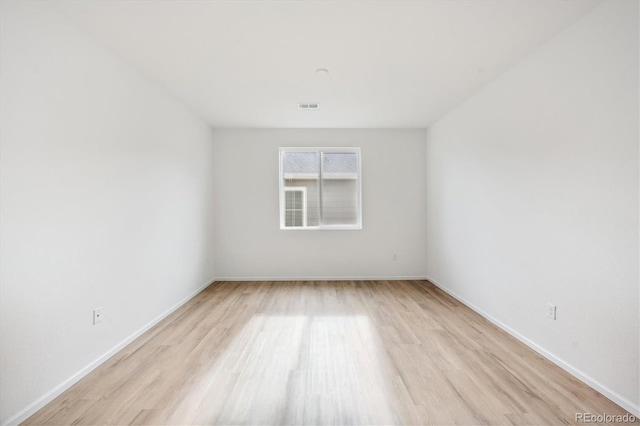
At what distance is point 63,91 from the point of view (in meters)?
1.97

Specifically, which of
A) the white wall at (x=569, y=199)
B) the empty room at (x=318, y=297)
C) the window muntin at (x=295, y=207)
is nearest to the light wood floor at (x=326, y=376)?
the empty room at (x=318, y=297)

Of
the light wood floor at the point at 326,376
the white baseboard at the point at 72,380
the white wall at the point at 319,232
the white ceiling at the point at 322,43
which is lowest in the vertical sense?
the light wood floor at the point at 326,376

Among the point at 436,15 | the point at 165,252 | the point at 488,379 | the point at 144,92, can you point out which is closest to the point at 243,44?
the point at 144,92

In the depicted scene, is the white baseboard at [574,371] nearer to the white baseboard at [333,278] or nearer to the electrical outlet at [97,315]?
the white baseboard at [333,278]

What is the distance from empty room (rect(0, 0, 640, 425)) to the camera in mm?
1725

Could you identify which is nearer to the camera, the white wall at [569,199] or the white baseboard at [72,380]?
the white baseboard at [72,380]

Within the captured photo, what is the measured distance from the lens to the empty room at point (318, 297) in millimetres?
1725

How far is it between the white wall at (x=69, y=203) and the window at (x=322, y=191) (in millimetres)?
2196

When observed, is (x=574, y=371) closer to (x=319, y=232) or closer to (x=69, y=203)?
(x=319, y=232)

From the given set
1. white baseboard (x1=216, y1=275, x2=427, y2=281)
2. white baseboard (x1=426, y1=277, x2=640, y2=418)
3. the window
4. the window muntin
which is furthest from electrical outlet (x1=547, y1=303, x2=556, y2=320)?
the window muntin

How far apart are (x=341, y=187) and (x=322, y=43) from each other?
9.42 feet

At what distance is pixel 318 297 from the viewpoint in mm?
3941

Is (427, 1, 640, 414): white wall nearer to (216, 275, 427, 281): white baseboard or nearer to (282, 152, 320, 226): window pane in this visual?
(216, 275, 427, 281): white baseboard

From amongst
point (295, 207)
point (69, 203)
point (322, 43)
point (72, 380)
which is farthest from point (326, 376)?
point (295, 207)
